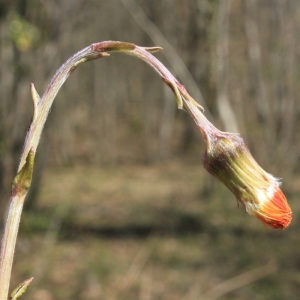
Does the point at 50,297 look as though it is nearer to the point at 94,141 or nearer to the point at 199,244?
the point at 199,244

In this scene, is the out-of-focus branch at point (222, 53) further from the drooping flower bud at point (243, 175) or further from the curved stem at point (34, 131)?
the curved stem at point (34, 131)

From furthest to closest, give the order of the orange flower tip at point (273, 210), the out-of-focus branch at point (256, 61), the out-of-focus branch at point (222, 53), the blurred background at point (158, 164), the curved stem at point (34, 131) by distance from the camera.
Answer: the out-of-focus branch at point (256, 61) < the out-of-focus branch at point (222, 53) < the blurred background at point (158, 164) < the orange flower tip at point (273, 210) < the curved stem at point (34, 131)

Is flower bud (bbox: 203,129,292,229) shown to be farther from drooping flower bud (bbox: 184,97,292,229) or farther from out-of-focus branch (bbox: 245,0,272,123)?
out-of-focus branch (bbox: 245,0,272,123)

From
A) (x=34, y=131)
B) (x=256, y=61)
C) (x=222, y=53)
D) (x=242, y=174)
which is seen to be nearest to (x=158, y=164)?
(x=256, y=61)

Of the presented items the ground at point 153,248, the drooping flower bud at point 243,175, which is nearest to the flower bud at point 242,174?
the drooping flower bud at point 243,175

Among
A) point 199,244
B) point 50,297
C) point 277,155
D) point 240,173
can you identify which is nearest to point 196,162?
point 277,155

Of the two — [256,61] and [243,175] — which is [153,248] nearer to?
[256,61]

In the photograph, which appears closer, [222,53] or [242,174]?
[242,174]

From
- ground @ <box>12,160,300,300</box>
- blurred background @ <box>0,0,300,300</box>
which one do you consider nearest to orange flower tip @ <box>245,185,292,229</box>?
blurred background @ <box>0,0,300,300</box>

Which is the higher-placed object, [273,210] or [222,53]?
[222,53]
